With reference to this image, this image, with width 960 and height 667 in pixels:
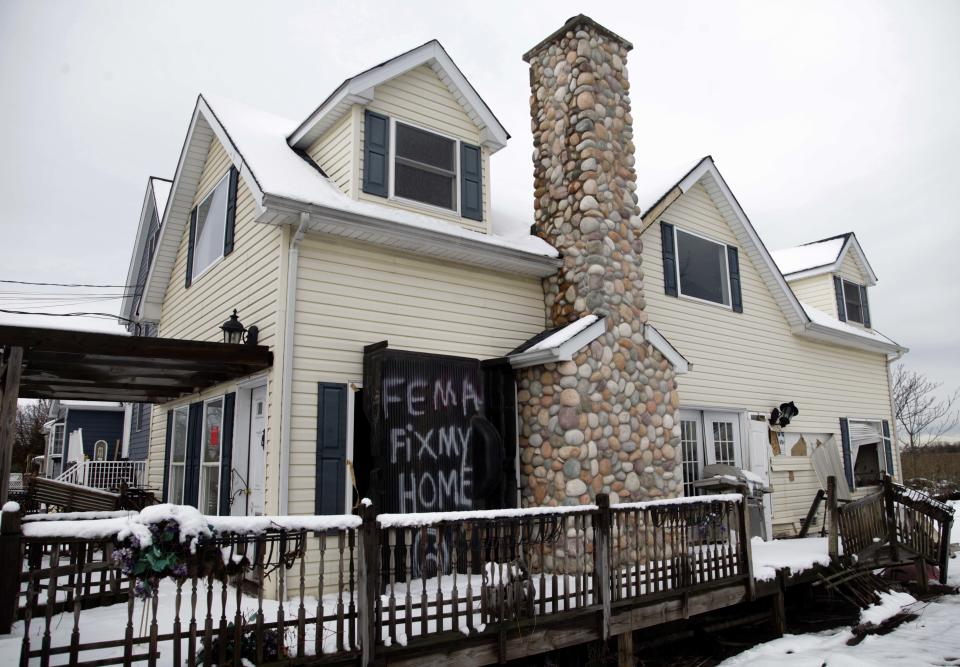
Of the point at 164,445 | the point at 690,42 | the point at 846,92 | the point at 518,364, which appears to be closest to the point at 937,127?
the point at 846,92

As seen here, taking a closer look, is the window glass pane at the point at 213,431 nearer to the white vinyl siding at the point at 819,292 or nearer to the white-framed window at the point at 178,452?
the white-framed window at the point at 178,452

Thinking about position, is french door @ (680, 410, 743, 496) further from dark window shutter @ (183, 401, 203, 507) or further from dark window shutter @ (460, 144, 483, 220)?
dark window shutter @ (183, 401, 203, 507)

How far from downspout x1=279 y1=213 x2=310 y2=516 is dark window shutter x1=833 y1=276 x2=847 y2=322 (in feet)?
45.3

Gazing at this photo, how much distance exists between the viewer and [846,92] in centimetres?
5109

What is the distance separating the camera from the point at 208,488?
364 inches

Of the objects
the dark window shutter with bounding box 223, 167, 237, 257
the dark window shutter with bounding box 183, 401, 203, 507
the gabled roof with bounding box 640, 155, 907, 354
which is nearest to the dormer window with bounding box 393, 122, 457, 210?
the dark window shutter with bounding box 223, 167, 237, 257

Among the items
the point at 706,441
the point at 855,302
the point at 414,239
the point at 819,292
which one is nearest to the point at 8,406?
the point at 414,239

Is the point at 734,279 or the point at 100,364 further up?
the point at 734,279

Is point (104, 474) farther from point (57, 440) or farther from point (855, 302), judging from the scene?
point (855, 302)

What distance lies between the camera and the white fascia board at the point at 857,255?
1675 cm

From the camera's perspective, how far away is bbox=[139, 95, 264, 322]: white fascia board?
31.4ft

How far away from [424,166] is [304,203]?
2.40 m

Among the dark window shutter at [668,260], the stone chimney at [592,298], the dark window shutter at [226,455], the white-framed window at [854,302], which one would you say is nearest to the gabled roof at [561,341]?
the stone chimney at [592,298]

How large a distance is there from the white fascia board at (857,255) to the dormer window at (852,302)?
13.1 inches
